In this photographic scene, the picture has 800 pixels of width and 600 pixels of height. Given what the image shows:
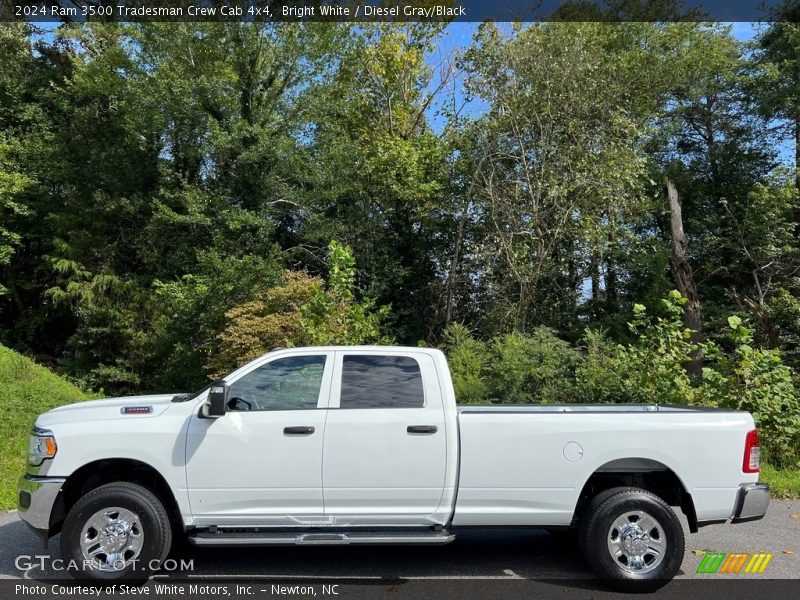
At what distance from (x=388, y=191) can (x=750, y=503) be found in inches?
679

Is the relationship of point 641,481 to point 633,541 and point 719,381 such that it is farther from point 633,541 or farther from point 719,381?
point 719,381

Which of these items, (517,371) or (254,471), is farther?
(517,371)

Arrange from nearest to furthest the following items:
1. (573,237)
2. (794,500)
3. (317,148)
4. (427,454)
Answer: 1. (427,454)
2. (794,500)
3. (573,237)
4. (317,148)

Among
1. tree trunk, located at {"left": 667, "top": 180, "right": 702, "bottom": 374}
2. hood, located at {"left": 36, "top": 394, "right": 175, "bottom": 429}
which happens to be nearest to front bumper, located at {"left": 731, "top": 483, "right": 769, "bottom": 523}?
hood, located at {"left": 36, "top": 394, "right": 175, "bottom": 429}

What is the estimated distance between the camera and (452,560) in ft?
19.2

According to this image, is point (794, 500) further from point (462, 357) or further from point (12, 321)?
point (12, 321)

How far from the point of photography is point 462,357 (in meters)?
14.1

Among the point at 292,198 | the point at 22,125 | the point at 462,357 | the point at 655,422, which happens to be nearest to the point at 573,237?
the point at 462,357

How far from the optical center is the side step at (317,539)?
496 centimetres

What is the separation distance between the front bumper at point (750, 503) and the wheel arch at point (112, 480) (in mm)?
4456

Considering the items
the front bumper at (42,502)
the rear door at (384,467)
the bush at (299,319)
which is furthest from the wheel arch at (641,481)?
the bush at (299,319)

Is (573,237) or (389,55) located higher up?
(389,55)

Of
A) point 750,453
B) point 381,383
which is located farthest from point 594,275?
point 381,383

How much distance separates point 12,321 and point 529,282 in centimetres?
2085
